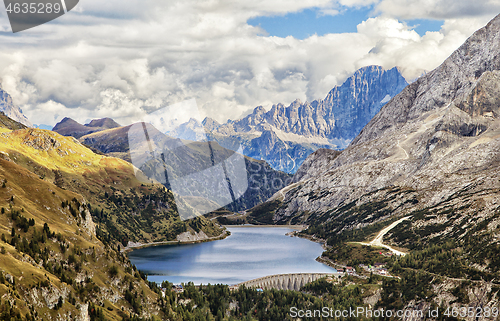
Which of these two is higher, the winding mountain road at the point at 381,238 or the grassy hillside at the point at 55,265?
the grassy hillside at the point at 55,265

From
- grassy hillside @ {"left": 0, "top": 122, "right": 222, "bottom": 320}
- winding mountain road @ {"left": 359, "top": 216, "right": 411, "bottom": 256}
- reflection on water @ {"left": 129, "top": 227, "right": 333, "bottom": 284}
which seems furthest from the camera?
winding mountain road @ {"left": 359, "top": 216, "right": 411, "bottom": 256}

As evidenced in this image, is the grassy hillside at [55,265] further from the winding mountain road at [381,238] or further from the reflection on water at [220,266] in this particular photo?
the winding mountain road at [381,238]

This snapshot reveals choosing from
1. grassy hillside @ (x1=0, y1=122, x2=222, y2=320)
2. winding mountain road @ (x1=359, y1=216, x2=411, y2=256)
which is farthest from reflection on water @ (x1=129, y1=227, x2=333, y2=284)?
grassy hillside @ (x1=0, y1=122, x2=222, y2=320)

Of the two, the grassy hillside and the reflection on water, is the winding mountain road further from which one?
the grassy hillside

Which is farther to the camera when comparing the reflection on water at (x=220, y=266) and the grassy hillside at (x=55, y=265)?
the reflection on water at (x=220, y=266)

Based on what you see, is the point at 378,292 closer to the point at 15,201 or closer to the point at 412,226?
the point at 412,226

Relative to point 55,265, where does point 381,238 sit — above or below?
below

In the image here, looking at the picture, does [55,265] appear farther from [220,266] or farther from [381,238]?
[381,238]

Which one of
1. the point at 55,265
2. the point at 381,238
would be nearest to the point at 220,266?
the point at 381,238

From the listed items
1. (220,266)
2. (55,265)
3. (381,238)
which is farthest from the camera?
(381,238)

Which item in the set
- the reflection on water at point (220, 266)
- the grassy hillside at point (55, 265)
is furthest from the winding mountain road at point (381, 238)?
the grassy hillside at point (55, 265)

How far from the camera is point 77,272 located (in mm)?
76500

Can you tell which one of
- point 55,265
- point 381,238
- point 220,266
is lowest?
point 381,238

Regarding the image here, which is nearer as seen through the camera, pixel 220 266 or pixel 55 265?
pixel 55 265
